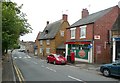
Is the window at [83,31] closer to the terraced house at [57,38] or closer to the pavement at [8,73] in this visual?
the terraced house at [57,38]

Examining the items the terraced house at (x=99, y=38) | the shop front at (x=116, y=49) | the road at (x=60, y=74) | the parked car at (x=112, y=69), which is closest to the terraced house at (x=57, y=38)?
the terraced house at (x=99, y=38)

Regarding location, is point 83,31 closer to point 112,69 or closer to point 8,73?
point 112,69

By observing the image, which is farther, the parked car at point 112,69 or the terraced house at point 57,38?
the terraced house at point 57,38

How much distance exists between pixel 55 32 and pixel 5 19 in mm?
38540

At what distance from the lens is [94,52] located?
3581 cm

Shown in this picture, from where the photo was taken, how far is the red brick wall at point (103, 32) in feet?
119

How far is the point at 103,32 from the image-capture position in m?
37.2

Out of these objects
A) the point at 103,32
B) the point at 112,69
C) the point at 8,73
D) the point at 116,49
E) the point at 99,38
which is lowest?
the point at 8,73

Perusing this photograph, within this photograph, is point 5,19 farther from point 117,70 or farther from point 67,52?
point 67,52

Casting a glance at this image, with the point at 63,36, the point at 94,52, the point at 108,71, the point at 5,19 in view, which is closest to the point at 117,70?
the point at 108,71

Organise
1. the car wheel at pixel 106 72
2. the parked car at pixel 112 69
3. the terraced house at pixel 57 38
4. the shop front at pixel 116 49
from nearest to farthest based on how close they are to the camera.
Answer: the parked car at pixel 112 69, the car wheel at pixel 106 72, the shop front at pixel 116 49, the terraced house at pixel 57 38

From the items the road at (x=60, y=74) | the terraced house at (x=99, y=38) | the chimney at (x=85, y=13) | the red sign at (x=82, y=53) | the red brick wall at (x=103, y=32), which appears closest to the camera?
the road at (x=60, y=74)

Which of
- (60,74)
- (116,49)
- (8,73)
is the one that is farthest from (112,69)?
(116,49)

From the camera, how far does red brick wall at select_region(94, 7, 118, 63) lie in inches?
1423
